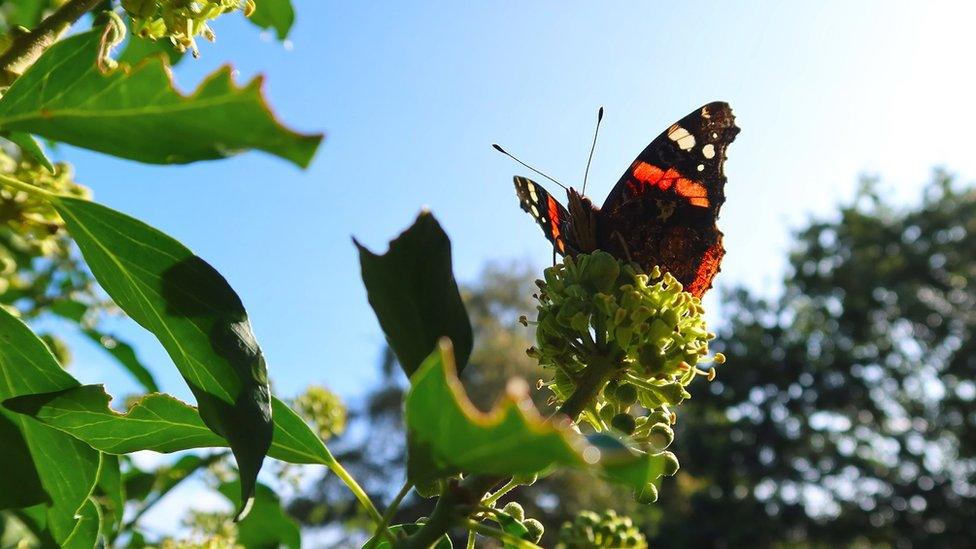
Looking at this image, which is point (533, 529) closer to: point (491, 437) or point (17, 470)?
point (491, 437)

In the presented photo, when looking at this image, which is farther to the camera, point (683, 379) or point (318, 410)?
point (318, 410)

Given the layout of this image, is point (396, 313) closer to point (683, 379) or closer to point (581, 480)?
point (683, 379)

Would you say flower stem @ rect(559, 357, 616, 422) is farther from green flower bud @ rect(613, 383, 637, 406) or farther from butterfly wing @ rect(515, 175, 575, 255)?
butterfly wing @ rect(515, 175, 575, 255)

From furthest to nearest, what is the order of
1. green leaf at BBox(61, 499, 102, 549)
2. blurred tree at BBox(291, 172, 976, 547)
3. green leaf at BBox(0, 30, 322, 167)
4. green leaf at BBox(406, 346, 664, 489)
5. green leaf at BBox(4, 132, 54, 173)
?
blurred tree at BBox(291, 172, 976, 547), green leaf at BBox(61, 499, 102, 549), green leaf at BBox(4, 132, 54, 173), green leaf at BBox(0, 30, 322, 167), green leaf at BBox(406, 346, 664, 489)

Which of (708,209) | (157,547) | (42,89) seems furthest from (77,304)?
(708,209)

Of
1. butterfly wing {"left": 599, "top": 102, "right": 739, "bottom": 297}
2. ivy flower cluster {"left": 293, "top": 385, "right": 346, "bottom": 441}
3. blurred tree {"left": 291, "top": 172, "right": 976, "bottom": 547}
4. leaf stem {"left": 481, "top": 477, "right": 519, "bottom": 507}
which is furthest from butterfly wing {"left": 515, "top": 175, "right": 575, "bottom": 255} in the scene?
blurred tree {"left": 291, "top": 172, "right": 976, "bottom": 547}

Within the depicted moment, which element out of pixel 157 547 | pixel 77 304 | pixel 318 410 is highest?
pixel 77 304

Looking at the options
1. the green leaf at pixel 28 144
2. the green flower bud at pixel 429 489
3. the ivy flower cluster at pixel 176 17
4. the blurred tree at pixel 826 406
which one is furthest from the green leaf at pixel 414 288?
the blurred tree at pixel 826 406

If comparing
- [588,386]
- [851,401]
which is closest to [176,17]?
[588,386]

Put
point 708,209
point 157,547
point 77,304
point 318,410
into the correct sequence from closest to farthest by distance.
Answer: point 708,209
point 157,547
point 77,304
point 318,410
